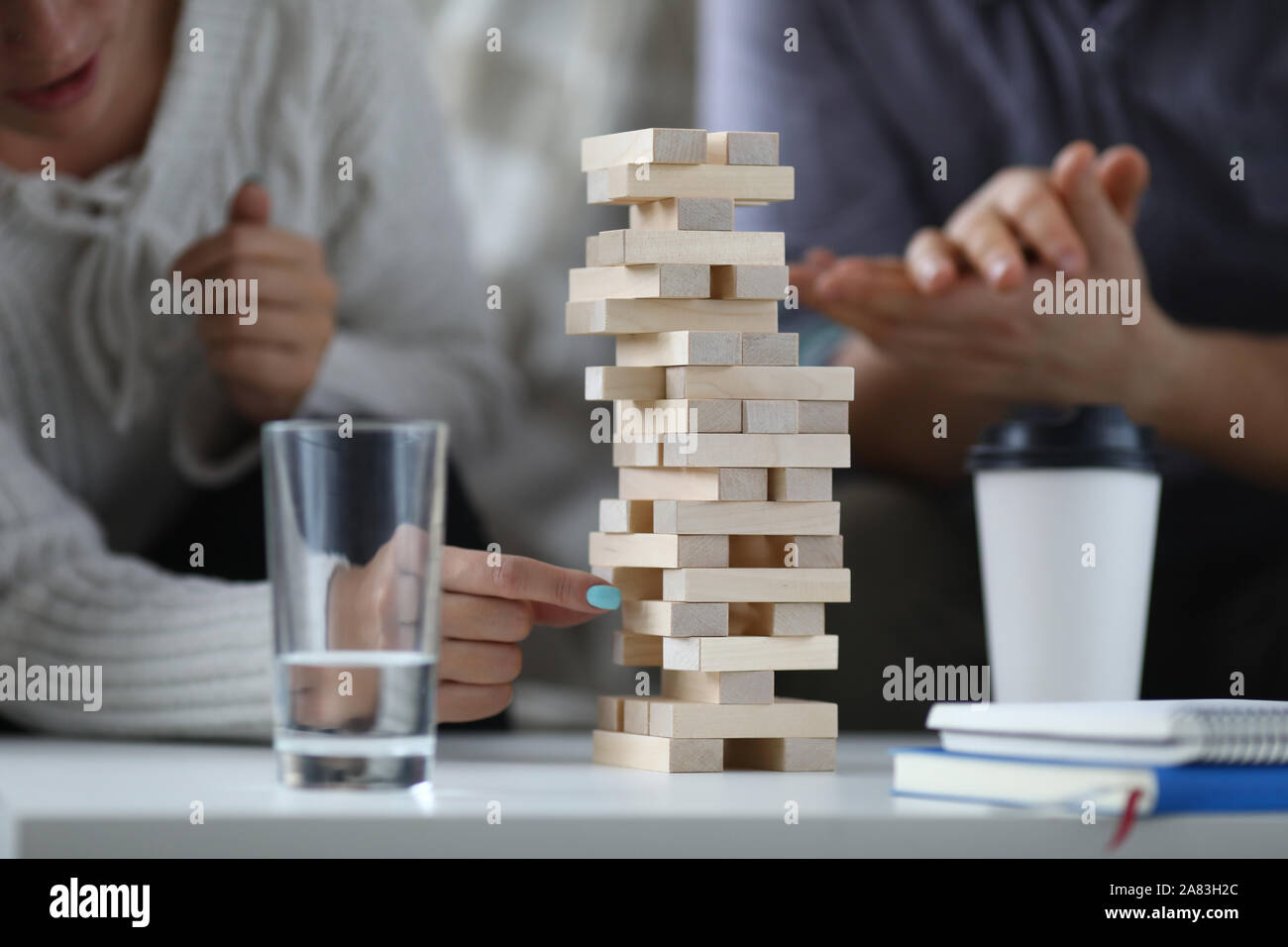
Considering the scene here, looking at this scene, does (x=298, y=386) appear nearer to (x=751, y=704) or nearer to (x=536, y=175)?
(x=536, y=175)

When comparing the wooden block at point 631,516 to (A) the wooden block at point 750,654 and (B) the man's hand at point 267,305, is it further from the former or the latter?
(B) the man's hand at point 267,305

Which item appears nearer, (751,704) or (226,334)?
(751,704)

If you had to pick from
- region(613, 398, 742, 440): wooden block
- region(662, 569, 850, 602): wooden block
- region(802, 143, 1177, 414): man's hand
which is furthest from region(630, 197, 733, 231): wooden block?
region(802, 143, 1177, 414): man's hand

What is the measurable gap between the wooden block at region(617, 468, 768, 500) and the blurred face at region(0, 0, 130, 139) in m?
0.80

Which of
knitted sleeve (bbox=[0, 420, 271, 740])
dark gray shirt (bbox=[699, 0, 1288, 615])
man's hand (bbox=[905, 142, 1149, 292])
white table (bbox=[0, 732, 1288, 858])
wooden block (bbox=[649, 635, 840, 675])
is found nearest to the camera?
white table (bbox=[0, 732, 1288, 858])

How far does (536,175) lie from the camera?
1454 mm

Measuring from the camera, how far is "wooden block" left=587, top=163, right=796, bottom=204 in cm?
86

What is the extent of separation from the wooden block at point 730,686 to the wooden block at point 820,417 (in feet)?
0.49

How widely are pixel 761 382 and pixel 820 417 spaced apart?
0.04m

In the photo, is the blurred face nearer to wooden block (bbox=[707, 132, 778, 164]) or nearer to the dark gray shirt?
the dark gray shirt

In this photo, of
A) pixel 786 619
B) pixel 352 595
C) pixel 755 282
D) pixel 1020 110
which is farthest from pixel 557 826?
pixel 1020 110

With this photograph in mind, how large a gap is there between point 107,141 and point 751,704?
0.90 m

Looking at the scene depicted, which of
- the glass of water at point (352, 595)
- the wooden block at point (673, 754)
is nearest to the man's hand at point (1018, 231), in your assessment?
the wooden block at point (673, 754)
